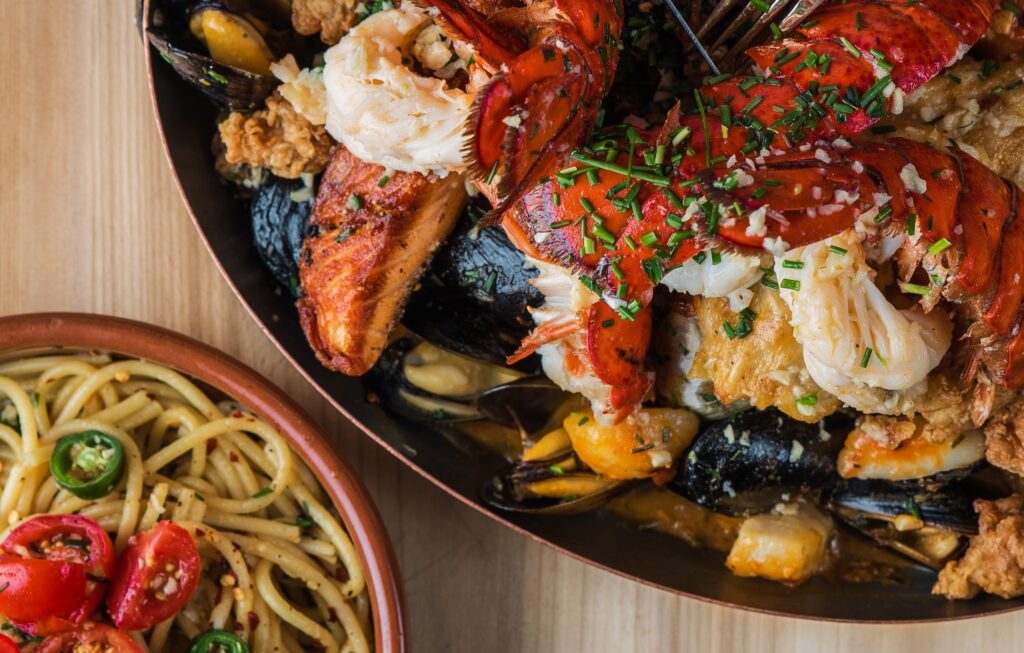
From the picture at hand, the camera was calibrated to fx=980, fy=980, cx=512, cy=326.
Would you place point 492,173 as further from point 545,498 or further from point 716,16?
point 545,498

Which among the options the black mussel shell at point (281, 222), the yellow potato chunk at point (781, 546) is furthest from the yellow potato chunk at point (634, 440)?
the black mussel shell at point (281, 222)

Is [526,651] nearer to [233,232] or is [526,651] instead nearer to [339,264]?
[339,264]

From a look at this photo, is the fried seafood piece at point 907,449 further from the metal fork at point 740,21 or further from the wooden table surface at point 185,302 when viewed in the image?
the metal fork at point 740,21

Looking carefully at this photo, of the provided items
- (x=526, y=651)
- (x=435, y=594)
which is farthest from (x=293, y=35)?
(x=526, y=651)

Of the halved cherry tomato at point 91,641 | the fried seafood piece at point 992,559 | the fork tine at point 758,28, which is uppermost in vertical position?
the fork tine at point 758,28

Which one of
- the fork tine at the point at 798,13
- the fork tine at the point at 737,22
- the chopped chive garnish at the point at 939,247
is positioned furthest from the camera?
the fork tine at the point at 737,22

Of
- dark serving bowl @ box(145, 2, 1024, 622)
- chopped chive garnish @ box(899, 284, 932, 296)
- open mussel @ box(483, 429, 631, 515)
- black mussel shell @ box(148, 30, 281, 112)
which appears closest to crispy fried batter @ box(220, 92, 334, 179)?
black mussel shell @ box(148, 30, 281, 112)

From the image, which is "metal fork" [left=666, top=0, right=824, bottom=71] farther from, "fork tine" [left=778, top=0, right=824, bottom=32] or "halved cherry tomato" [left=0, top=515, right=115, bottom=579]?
"halved cherry tomato" [left=0, top=515, right=115, bottom=579]
